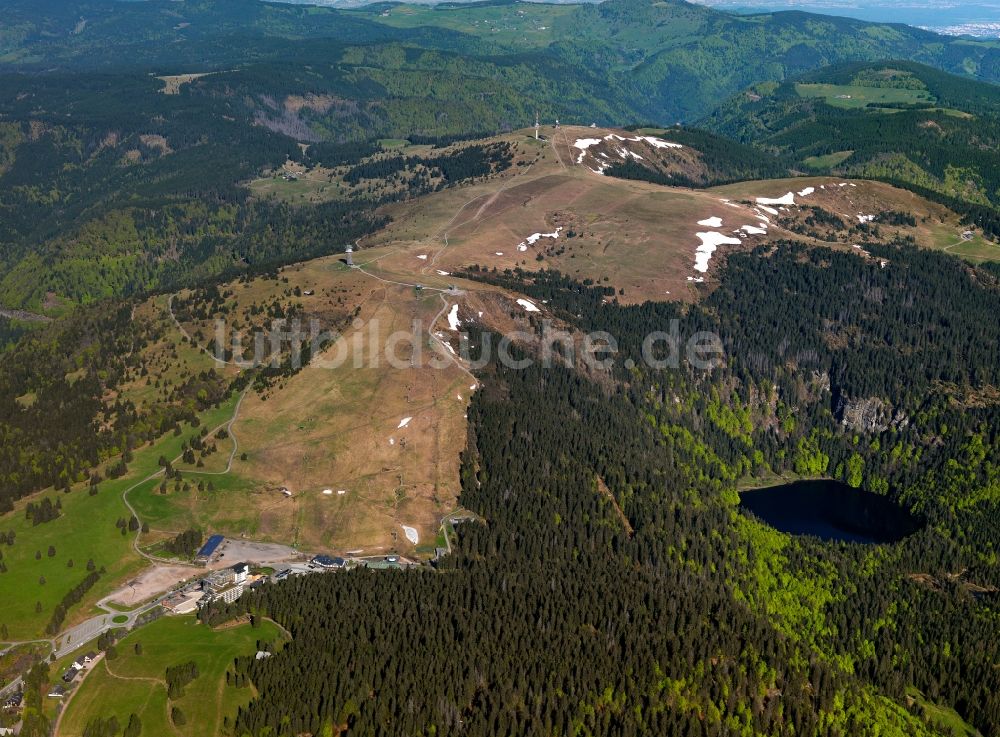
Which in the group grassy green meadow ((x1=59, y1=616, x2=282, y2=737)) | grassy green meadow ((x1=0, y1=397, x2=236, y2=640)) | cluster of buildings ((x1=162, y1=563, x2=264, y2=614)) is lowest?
grassy green meadow ((x1=0, y1=397, x2=236, y2=640))

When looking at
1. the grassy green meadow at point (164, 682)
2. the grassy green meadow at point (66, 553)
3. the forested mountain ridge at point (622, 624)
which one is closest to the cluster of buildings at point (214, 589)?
the grassy green meadow at point (164, 682)

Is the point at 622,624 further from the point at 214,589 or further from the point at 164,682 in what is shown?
the point at 164,682

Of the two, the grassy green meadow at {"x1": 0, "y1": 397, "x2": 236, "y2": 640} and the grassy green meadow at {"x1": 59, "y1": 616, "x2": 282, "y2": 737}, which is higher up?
the grassy green meadow at {"x1": 59, "y1": 616, "x2": 282, "y2": 737}

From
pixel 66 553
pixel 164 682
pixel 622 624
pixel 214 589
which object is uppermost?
pixel 164 682

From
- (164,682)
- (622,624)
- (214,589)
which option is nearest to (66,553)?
(214,589)

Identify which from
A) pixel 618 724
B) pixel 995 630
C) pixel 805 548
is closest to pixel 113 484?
pixel 618 724

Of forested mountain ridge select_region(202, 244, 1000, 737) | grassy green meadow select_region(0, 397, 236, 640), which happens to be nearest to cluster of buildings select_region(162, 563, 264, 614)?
forested mountain ridge select_region(202, 244, 1000, 737)

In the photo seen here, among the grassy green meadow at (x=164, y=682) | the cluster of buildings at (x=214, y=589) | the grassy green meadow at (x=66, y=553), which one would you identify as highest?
the grassy green meadow at (x=164, y=682)

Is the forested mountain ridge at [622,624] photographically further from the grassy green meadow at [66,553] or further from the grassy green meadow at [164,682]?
the grassy green meadow at [66,553]

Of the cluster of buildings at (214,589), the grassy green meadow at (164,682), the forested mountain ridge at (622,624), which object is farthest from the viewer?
the cluster of buildings at (214,589)

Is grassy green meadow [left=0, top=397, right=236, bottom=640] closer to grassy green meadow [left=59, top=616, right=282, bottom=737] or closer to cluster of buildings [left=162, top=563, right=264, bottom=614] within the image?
cluster of buildings [left=162, top=563, right=264, bottom=614]

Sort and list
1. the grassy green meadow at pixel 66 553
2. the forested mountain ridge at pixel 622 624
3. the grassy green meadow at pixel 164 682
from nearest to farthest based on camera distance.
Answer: the grassy green meadow at pixel 164 682 < the forested mountain ridge at pixel 622 624 < the grassy green meadow at pixel 66 553

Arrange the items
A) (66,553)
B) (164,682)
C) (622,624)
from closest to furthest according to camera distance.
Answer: (164,682) → (622,624) → (66,553)
